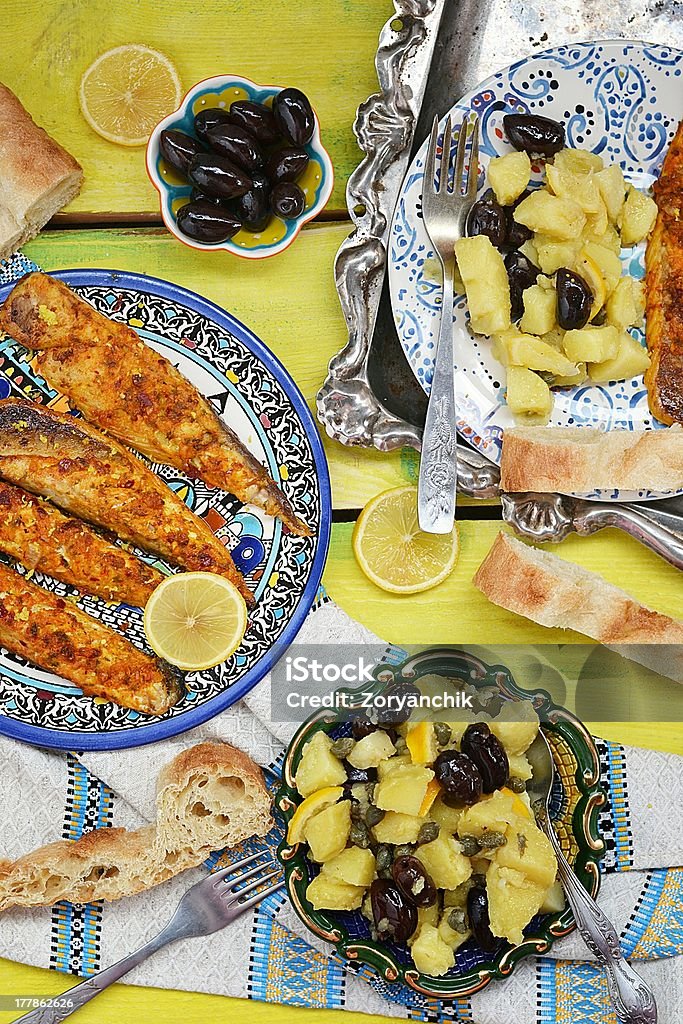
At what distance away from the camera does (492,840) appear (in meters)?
2.22

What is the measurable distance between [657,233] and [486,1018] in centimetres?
203

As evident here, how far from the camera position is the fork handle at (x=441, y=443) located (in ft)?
7.91

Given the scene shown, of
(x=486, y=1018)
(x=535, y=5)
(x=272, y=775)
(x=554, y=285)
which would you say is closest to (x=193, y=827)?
(x=272, y=775)

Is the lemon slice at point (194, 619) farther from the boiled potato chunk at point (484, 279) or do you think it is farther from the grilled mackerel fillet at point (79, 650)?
the boiled potato chunk at point (484, 279)

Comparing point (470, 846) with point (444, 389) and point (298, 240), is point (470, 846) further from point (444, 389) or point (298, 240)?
point (298, 240)

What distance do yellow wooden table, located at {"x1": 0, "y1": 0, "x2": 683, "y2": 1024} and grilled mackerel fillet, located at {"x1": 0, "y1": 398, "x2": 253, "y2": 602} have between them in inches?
14.6

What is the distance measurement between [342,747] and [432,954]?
0.51 metres

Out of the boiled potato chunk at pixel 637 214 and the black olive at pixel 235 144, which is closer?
the black olive at pixel 235 144

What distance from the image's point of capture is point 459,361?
2488 millimetres

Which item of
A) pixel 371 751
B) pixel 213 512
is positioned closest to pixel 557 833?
pixel 371 751

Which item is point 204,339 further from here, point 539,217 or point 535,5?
point 535,5

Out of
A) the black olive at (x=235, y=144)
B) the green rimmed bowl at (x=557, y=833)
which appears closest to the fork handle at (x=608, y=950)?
the green rimmed bowl at (x=557, y=833)

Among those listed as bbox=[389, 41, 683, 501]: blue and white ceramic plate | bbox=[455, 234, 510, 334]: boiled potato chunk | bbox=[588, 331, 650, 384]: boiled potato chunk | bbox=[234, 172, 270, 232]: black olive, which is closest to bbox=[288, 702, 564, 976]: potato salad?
bbox=[389, 41, 683, 501]: blue and white ceramic plate

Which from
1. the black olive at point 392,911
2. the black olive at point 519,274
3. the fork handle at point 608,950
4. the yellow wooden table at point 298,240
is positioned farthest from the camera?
the yellow wooden table at point 298,240
